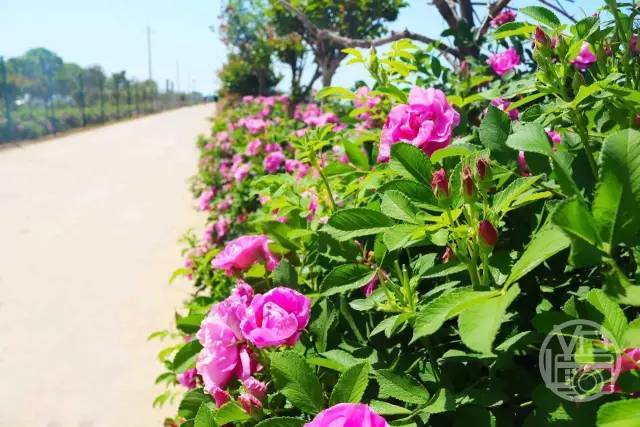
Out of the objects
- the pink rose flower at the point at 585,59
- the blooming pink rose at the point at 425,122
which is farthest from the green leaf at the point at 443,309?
the pink rose flower at the point at 585,59

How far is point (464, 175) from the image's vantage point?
711 mm

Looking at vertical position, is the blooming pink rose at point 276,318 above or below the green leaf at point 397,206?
below

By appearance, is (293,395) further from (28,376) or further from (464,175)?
(28,376)

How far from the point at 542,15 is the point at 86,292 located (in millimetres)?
4707

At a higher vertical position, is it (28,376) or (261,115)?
(261,115)

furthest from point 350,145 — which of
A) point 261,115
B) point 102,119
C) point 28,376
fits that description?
point 102,119

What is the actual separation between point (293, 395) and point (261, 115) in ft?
21.1

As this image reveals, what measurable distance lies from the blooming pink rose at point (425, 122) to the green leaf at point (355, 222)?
6.9 inches

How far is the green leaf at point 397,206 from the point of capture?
82 cm

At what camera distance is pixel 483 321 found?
0.55 metres

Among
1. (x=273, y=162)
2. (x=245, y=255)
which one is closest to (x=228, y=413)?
(x=245, y=255)

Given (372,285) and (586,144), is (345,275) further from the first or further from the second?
(586,144)

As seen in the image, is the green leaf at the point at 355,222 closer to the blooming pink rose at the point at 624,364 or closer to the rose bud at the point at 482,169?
the rose bud at the point at 482,169

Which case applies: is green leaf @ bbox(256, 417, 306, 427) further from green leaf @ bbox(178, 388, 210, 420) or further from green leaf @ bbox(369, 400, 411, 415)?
green leaf @ bbox(178, 388, 210, 420)
